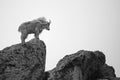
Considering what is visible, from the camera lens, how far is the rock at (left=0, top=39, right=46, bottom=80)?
14828mm

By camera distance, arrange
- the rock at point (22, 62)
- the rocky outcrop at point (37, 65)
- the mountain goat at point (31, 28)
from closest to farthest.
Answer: the rock at point (22, 62) < the rocky outcrop at point (37, 65) < the mountain goat at point (31, 28)

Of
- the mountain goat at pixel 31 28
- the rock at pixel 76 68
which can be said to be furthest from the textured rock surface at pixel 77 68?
the mountain goat at pixel 31 28

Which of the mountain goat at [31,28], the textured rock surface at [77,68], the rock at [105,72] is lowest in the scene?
the rock at [105,72]

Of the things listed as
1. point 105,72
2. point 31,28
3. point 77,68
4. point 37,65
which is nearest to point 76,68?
point 77,68

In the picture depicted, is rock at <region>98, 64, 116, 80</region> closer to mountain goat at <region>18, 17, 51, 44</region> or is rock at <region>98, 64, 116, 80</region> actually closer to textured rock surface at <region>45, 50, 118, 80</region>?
textured rock surface at <region>45, 50, 118, 80</region>

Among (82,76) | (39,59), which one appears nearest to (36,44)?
(39,59)

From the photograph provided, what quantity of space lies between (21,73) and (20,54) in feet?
6.43

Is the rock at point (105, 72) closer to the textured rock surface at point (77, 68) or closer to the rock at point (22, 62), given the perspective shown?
the textured rock surface at point (77, 68)

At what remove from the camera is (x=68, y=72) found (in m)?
17.1

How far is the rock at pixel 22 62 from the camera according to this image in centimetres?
1483

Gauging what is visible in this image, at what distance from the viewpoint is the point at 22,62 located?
15625mm

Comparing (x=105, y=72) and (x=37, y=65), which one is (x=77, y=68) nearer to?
(x=37, y=65)

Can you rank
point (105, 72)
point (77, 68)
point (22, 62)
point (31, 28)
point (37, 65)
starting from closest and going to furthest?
point (22, 62), point (37, 65), point (77, 68), point (31, 28), point (105, 72)

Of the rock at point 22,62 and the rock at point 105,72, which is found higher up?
the rock at point 22,62
